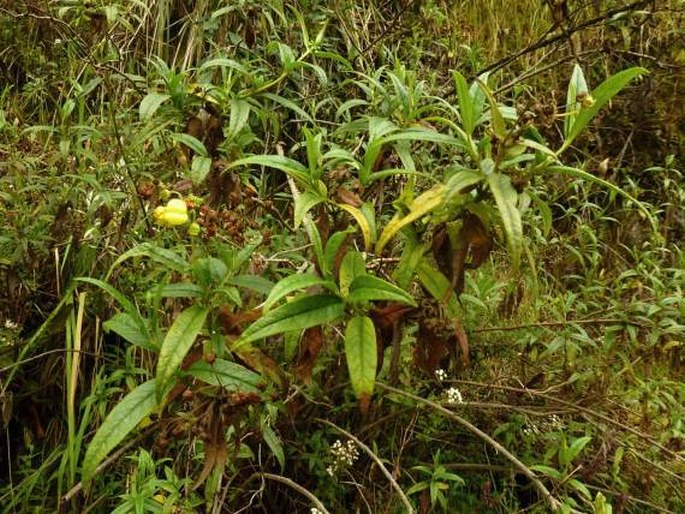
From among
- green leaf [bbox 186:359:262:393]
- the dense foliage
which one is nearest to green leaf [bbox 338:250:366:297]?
the dense foliage

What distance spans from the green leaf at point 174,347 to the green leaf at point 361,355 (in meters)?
0.22

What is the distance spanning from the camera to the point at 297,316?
99cm

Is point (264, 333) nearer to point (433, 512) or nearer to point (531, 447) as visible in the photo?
point (433, 512)

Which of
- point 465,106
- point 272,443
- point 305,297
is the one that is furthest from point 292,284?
point 272,443

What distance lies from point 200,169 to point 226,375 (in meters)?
0.43

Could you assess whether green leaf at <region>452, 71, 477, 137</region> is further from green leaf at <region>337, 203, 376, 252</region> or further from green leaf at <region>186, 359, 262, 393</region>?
green leaf at <region>186, 359, 262, 393</region>

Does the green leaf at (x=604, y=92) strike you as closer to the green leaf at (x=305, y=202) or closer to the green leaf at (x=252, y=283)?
the green leaf at (x=305, y=202)

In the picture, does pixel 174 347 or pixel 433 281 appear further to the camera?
pixel 433 281

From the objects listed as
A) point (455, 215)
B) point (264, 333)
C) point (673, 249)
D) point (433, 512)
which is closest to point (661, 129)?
point (673, 249)

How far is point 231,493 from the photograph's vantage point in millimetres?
1525

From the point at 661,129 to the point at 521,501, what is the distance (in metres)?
1.90

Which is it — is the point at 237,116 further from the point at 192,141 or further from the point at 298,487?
the point at 298,487

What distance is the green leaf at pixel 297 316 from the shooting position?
967 millimetres

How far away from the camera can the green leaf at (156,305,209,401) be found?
0.99 meters
